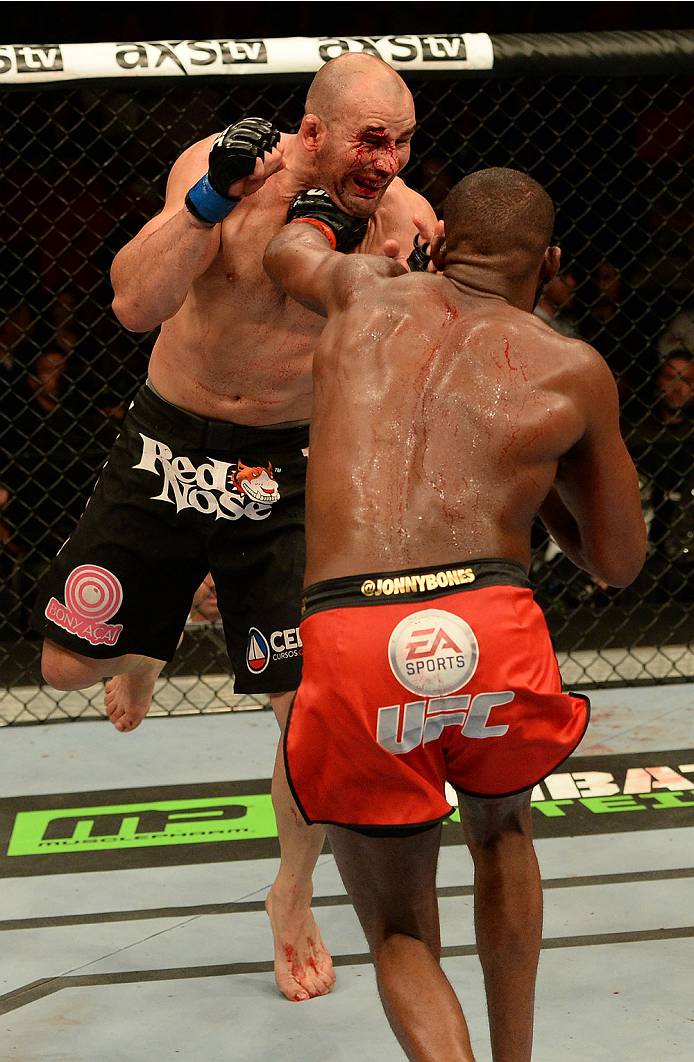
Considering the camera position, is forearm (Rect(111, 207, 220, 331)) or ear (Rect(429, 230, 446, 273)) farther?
forearm (Rect(111, 207, 220, 331))

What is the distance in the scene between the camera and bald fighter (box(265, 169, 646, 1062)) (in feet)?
4.28

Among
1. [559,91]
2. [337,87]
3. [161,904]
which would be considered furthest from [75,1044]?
[559,91]

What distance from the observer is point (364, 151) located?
184cm

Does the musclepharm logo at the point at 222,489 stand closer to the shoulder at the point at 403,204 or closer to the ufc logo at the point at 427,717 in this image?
the shoulder at the point at 403,204

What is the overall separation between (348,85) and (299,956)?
1.35 m

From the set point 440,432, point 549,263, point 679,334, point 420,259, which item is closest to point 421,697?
point 440,432

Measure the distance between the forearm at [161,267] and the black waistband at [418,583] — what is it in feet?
2.22

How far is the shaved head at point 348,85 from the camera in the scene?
6.07 feet

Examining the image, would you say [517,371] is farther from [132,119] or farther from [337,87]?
Answer: [132,119]

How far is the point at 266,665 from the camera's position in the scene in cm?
201

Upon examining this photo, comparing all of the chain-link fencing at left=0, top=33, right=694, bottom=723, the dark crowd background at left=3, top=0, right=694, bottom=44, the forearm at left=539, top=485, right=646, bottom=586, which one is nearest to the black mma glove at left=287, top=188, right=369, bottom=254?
the forearm at left=539, top=485, right=646, bottom=586

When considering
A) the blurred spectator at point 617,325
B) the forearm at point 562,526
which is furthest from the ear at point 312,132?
the blurred spectator at point 617,325

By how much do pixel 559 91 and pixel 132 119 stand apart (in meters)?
1.66

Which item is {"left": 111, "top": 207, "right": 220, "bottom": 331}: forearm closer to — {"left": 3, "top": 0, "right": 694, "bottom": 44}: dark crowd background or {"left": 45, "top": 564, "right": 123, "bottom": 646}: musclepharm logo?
{"left": 45, "top": 564, "right": 123, "bottom": 646}: musclepharm logo
